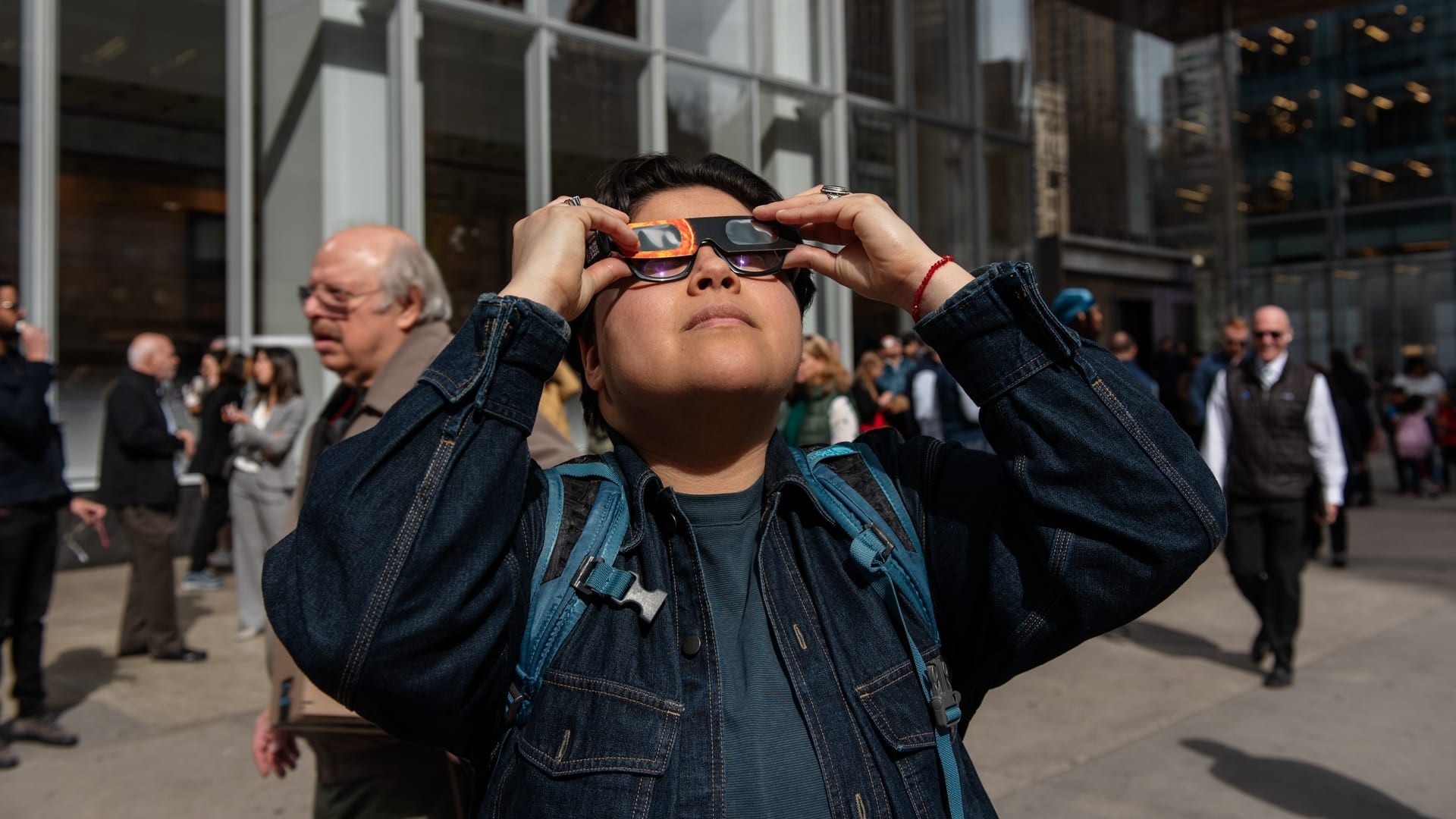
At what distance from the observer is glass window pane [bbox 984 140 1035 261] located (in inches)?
635

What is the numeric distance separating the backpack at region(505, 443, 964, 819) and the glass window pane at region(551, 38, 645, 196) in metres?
9.85

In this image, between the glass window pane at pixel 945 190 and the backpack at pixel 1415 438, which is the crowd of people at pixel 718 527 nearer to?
the glass window pane at pixel 945 190

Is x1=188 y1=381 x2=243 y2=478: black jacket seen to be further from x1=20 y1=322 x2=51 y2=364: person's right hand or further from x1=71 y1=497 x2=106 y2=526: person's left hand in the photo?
x1=20 y1=322 x2=51 y2=364: person's right hand

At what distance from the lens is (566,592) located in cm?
150

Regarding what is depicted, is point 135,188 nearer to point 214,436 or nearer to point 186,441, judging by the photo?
point 214,436

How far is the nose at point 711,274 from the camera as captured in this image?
1620 millimetres

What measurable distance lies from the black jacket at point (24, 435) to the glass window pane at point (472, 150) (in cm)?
556

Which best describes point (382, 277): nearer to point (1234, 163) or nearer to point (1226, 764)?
point (1226, 764)

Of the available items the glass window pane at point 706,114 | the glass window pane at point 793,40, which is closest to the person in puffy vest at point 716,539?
the glass window pane at point 706,114

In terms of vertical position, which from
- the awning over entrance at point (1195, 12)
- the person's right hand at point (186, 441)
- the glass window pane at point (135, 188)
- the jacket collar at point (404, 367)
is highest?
Answer: the awning over entrance at point (1195, 12)

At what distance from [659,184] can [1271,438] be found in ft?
18.0

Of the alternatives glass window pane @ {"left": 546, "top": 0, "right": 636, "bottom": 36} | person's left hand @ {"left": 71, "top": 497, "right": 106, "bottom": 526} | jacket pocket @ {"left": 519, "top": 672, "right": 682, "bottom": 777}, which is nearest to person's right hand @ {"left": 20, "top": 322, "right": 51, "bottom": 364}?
person's left hand @ {"left": 71, "top": 497, "right": 106, "bottom": 526}

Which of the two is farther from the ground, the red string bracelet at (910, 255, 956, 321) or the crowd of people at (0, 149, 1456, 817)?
the red string bracelet at (910, 255, 956, 321)

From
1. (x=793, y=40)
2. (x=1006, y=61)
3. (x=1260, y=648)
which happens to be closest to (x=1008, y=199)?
(x=1006, y=61)
